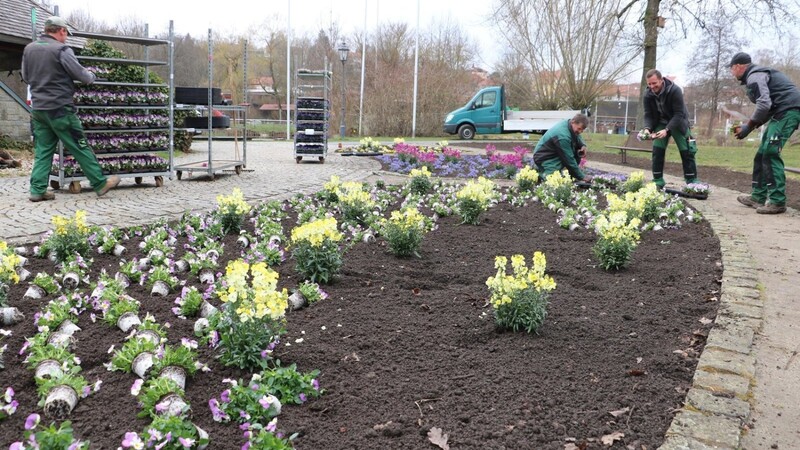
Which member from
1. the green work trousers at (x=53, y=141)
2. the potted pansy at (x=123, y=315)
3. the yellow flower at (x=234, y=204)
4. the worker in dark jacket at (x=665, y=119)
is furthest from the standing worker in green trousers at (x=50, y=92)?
the worker in dark jacket at (x=665, y=119)

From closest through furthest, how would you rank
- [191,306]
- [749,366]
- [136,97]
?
[749,366] < [191,306] < [136,97]

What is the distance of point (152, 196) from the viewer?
28.2 ft

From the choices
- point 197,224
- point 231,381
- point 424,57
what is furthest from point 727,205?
point 424,57

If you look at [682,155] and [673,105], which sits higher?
[673,105]

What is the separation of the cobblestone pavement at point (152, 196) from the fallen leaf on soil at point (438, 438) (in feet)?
15.1

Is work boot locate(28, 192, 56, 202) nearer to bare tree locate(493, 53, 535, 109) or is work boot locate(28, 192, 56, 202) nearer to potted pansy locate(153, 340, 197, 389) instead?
potted pansy locate(153, 340, 197, 389)

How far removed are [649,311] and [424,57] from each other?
36.7 metres

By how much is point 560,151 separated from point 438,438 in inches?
314

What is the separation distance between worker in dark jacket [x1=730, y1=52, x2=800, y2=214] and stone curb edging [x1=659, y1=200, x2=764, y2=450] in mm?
3542

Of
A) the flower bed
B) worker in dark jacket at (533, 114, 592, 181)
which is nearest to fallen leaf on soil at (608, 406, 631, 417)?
worker in dark jacket at (533, 114, 592, 181)

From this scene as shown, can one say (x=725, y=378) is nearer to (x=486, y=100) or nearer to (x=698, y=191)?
(x=698, y=191)

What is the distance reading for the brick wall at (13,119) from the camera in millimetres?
15719

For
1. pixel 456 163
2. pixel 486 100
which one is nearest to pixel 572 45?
pixel 486 100

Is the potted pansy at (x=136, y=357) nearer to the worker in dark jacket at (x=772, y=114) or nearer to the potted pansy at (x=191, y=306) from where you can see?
the potted pansy at (x=191, y=306)
